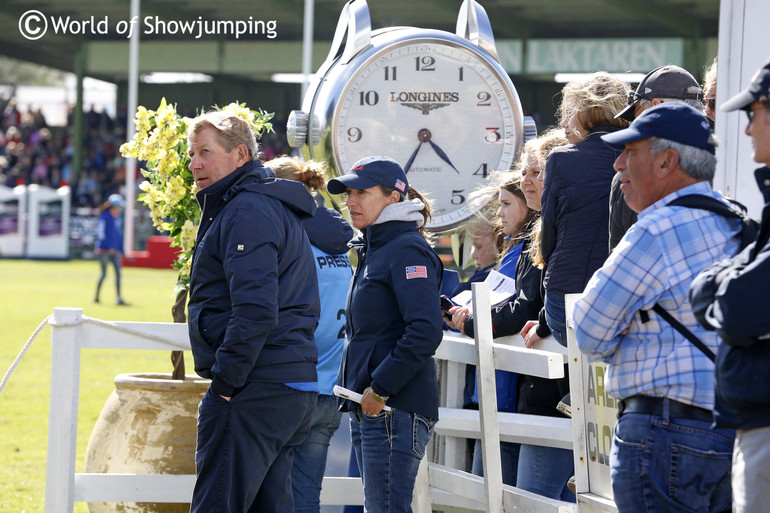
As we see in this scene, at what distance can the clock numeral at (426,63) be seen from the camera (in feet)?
15.0

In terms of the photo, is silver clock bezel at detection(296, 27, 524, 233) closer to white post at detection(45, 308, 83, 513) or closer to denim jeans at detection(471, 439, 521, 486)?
denim jeans at detection(471, 439, 521, 486)

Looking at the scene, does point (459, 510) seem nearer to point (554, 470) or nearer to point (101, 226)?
point (554, 470)

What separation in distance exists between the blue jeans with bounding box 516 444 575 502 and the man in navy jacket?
0.93 metres

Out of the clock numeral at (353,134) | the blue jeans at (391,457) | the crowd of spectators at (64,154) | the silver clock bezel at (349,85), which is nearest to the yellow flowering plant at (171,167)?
the silver clock bezel at (349,85)

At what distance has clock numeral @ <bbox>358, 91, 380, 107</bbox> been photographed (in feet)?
14.7

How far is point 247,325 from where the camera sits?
11.2 feet

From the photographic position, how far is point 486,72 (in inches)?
181

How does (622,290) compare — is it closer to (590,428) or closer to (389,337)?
(590,428)

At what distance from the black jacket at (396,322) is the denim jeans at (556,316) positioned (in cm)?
42

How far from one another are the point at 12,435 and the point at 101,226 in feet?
45.7

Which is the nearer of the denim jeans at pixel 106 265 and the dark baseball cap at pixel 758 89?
the dark baseball cap at pixel 758 89

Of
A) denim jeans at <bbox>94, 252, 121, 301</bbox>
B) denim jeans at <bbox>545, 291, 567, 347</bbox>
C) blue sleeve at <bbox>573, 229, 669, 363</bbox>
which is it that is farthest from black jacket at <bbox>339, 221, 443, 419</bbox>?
denim jeans at <bbox>94, 252, 121, 301</bbox>

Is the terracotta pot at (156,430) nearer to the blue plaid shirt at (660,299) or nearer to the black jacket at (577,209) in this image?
the black jacket at (577,209)

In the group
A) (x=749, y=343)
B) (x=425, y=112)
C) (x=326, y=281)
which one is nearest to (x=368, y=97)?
(x=425, y=112)
